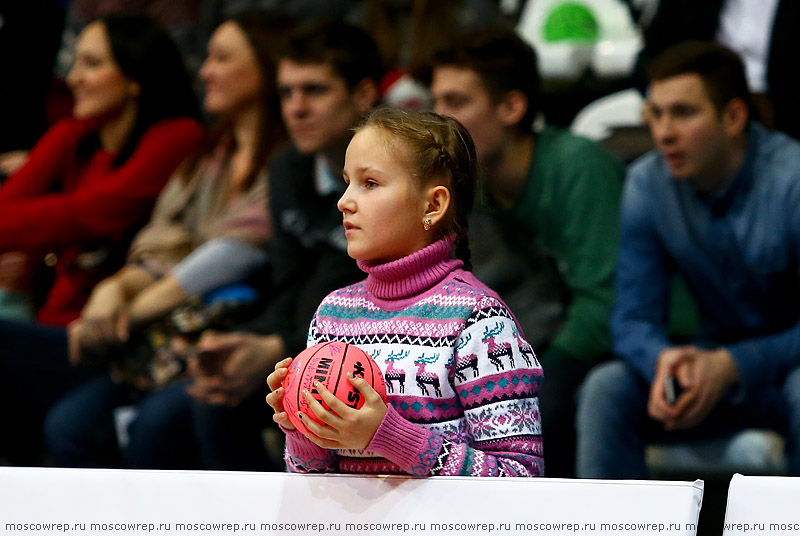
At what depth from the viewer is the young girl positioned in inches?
56.7

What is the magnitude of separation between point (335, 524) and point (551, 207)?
1532 mm

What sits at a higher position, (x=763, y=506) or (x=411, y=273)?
(x=411, y=273)

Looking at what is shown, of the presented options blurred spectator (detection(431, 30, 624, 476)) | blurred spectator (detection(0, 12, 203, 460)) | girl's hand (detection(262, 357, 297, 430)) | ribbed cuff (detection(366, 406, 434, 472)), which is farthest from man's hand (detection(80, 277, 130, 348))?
ribbed cuff (detection(366, 406, 434, 472))

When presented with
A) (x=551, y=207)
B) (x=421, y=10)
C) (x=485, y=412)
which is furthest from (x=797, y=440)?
(x=421, y=10)

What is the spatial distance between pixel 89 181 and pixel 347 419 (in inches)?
98.1

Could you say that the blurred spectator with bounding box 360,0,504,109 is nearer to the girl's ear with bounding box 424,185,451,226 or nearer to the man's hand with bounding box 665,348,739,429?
the man's hand with bounding box 665,348,739,429

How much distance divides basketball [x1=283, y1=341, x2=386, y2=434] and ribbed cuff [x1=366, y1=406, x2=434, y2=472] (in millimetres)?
38

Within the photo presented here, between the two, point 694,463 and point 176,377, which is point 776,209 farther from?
point 176,377

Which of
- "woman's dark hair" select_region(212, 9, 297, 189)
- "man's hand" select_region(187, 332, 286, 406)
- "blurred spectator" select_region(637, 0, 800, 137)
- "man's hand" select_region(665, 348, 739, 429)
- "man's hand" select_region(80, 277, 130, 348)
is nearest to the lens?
"man's hand" select_region(665, 348, 739, 429)

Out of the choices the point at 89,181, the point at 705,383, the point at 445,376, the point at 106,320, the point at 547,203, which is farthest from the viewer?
the point at 89,181

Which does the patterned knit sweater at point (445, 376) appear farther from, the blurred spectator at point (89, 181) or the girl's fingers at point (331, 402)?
the blurred spectator at point (89, 181)

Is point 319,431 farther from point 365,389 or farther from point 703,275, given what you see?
point 703,275

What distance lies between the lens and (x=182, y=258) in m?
3.26

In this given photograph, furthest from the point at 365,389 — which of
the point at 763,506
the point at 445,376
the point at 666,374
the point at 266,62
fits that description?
the point at 266,62
